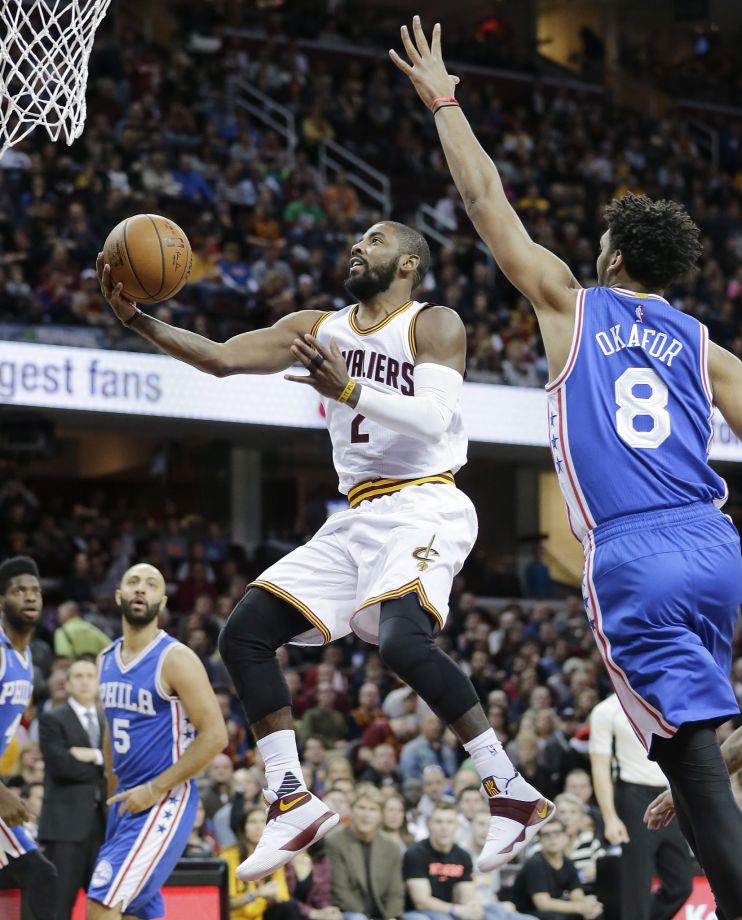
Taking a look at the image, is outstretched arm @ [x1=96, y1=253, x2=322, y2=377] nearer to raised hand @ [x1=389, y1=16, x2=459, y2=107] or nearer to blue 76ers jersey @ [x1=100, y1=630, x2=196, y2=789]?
raised hand @ [x1=389, y1=16, x2=459, y2=107]

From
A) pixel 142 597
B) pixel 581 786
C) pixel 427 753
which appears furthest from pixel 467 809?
pixel 142 597

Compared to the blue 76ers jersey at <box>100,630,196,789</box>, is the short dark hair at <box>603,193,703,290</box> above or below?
above

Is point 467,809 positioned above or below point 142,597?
below

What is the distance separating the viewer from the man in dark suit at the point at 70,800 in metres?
7.90

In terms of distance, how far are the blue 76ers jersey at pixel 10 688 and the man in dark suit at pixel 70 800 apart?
1.03m

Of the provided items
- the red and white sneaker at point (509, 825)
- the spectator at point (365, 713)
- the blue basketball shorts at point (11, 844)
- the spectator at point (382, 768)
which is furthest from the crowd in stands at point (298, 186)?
the red and white sneaker at point (509, 825)

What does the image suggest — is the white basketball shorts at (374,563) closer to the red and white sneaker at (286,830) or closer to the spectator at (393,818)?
the red and white sneaker at (286,830)

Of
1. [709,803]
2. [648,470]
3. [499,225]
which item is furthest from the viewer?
[499,225]

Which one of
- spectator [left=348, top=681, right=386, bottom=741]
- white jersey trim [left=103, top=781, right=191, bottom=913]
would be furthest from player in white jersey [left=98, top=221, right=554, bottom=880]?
spectator [left=348, top=681, right=386, bottom=741]

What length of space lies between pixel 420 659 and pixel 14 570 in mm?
3037

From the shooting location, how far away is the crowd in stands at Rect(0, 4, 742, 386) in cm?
1501

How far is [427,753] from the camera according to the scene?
11852mm

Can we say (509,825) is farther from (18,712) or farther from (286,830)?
(18,712)

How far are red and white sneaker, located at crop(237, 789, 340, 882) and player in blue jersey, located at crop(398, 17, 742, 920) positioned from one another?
1.23m
